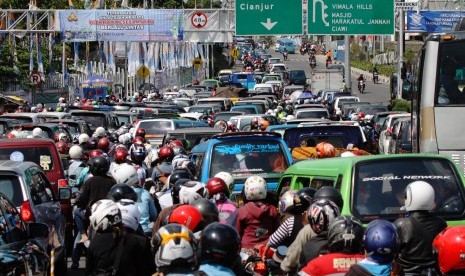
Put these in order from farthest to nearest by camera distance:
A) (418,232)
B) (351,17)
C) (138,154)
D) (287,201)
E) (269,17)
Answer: (351,17), (269,17), (138,154), (287,201), (418,232)

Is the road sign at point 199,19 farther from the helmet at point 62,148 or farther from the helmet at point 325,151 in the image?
the helmet at point 325,151

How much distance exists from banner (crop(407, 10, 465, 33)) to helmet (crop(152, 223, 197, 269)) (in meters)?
46.3

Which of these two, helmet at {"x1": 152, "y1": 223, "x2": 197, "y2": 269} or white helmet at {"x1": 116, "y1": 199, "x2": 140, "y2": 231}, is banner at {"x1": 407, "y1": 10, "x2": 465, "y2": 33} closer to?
white helmet at {"x1": 116, "y1": 199, "x2": 140, "y2": 231}

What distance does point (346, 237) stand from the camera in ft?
25.5

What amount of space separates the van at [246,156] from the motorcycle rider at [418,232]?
7175mm

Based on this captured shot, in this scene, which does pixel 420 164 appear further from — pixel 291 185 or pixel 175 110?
pixel 175 110

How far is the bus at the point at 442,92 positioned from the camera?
1748cm

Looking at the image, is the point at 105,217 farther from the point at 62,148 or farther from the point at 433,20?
the point at 433,20

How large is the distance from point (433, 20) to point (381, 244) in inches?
1840

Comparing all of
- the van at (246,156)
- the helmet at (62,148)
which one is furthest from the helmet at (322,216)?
the helmet at (62,148)

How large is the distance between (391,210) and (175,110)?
3143 cm

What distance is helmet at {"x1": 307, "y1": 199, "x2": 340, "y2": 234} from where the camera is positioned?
8587mm

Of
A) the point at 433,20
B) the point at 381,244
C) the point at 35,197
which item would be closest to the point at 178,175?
the point at 35,197

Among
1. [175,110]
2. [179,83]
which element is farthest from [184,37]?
[179,83]
